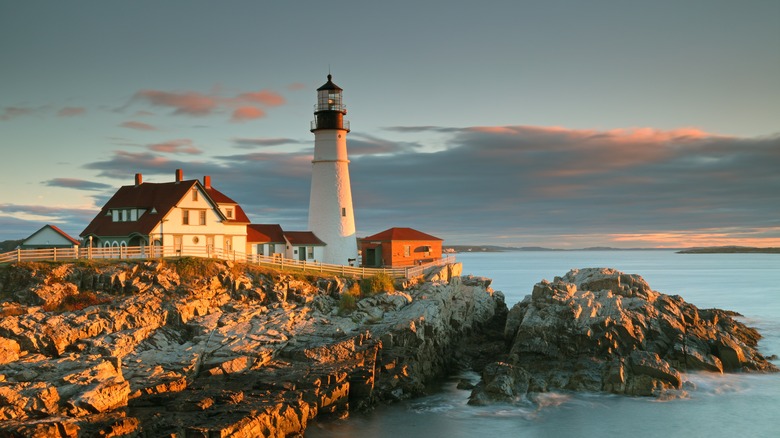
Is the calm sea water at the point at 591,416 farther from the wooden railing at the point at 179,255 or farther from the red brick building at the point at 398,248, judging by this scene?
the red brick building at the point at 398,248

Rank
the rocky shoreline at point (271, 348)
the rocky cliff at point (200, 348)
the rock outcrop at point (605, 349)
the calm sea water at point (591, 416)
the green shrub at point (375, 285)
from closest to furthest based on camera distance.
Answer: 1. the rocky cliff at point (200, 348)
2. the rocky shoreline at point (271, 348)
3. the calm sea water at point (591, 416)
4. the rock outcrop at point (605, 349)
5. the green shrub at point (375, 285)

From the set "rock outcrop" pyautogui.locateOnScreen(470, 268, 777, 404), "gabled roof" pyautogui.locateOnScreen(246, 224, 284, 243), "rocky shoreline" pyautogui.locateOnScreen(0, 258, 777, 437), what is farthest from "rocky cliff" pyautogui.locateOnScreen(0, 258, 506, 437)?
"gabled roof" pyautogui.locateOnScreen(246, 224, 284, 243)

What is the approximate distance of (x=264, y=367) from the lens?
2308 centimetres

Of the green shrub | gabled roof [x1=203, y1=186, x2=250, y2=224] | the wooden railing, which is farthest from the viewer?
gabled roof [x1=203, y1=186, x2=250, y2=224]

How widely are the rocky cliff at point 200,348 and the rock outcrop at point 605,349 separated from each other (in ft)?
12.8

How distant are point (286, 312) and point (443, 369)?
7681 mm

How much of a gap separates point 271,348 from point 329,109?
2042 centimetres

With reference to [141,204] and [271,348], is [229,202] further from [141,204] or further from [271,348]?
[271,348]

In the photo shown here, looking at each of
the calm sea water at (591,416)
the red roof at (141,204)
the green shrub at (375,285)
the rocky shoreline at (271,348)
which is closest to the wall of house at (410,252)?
the green shrub at (375,285)

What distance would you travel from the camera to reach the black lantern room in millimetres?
40469

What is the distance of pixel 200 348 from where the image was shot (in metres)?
23.7

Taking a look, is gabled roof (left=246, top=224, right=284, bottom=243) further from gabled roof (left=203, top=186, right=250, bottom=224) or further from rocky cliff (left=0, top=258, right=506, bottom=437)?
rocky cliff (left=0, top=258, right=506, bottom=437)


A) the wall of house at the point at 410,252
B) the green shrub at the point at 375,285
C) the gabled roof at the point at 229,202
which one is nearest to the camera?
the green shrub at the point at 375,285

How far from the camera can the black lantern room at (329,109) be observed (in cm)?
4047
